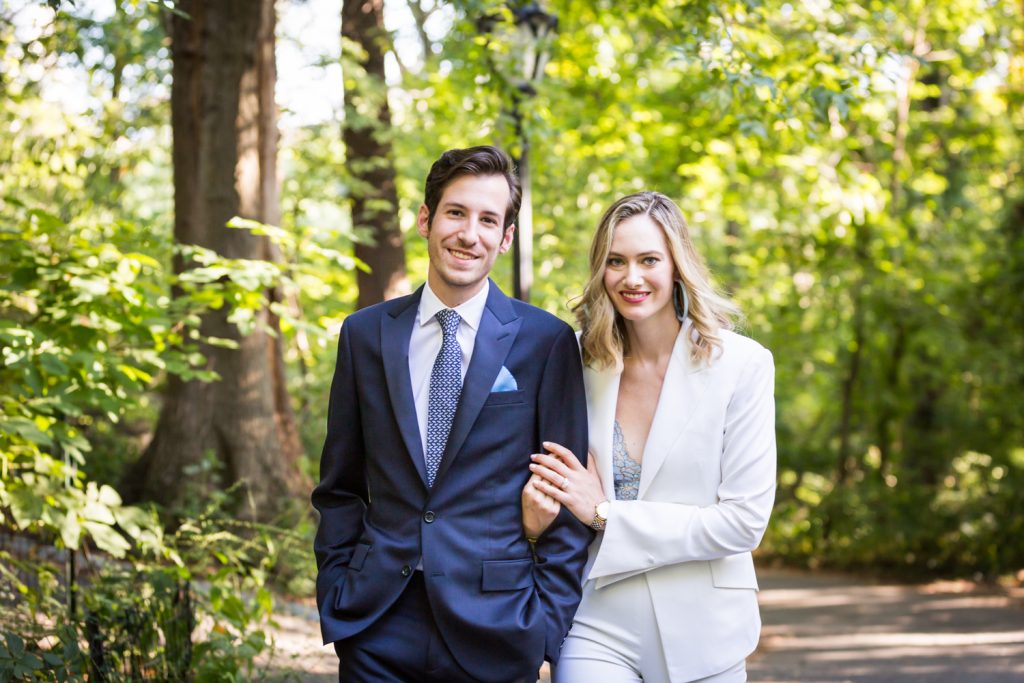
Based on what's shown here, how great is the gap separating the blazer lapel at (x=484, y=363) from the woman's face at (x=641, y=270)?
0.43 meters

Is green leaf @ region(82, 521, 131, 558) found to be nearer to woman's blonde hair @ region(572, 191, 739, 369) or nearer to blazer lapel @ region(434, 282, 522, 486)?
blazer lapel @ region(434, 282, 522, 486)

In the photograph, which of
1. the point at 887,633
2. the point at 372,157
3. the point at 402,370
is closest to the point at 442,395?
the point at 402,370

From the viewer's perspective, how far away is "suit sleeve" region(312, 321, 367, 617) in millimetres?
3105

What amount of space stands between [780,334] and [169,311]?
1003 cm

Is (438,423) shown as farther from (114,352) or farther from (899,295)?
(899,295)

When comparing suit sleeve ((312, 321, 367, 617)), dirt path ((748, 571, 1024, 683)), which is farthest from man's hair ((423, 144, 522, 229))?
dirt path ((748, 571, 1024, 683))

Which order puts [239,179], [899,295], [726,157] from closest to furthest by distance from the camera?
[239,179] < [899,295] < [726,157]

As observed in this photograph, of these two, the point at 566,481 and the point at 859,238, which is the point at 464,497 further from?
the point at 859,238

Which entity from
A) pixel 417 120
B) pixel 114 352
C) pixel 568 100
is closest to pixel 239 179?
pixel 114 352

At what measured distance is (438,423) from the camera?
301 cm

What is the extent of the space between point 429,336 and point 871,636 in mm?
7115

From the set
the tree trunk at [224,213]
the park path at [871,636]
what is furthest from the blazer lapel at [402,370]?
the tree trunk at [224,213]

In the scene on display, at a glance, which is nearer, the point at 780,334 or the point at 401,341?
the point at 401,341

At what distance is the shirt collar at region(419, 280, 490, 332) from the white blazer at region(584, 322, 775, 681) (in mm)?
555
